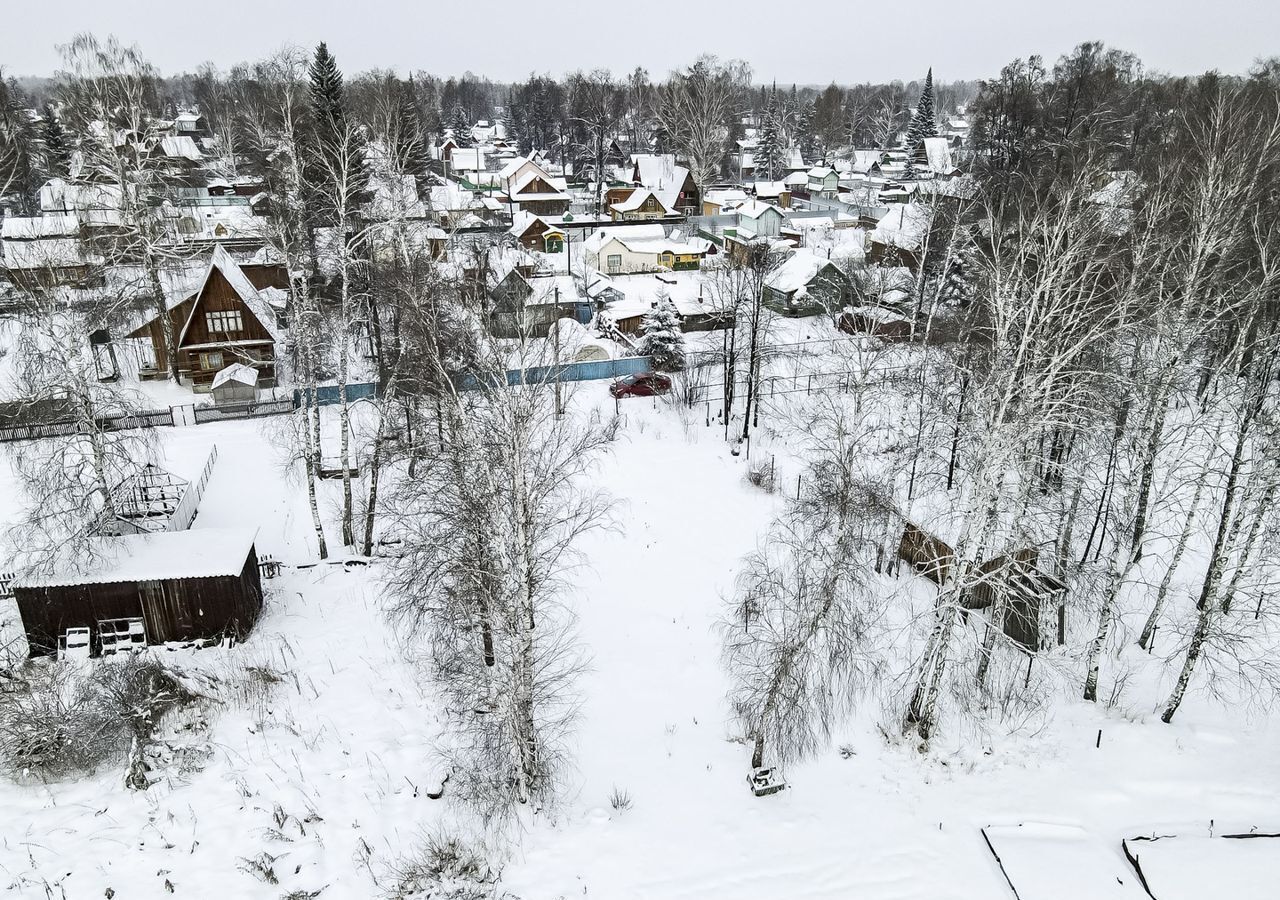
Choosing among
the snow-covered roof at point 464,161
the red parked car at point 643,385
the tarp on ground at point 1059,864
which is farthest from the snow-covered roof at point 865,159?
the tarp on ground at point 1059,864

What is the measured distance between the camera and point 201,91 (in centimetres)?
11825

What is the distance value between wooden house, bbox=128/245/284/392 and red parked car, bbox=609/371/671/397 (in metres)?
15.7

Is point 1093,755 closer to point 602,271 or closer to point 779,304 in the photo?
point 779,304

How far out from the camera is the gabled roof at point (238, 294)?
108ft

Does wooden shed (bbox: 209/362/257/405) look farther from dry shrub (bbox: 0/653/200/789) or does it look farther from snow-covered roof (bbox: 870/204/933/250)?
snow-covered roof (bbox: 870/204/933/250)

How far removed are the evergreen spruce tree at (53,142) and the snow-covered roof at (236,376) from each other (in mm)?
43375

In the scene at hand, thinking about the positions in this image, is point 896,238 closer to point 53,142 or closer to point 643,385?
point 643,385

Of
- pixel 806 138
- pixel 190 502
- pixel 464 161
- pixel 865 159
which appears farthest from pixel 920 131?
pixel 190 502

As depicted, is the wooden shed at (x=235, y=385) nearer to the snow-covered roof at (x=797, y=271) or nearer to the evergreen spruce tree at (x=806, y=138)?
the snow-covered roof at (x=797, y=271)

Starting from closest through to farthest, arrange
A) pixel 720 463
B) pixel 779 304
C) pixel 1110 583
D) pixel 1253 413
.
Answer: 1. pixel 1253 413
2. pixel 1110 583
3. pixel 720 463
4. pixel 779 304

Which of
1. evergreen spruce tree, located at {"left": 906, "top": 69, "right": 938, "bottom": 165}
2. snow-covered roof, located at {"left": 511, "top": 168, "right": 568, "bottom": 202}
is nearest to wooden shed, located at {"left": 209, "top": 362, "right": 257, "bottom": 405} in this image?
snow-covered roof, located at {"left": 511, "top": 168, "right": 568, "bottom": 202}

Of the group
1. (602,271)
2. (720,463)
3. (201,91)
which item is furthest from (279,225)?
(201,91)

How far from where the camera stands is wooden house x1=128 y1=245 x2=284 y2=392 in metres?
33.2

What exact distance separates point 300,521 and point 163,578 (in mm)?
6317
